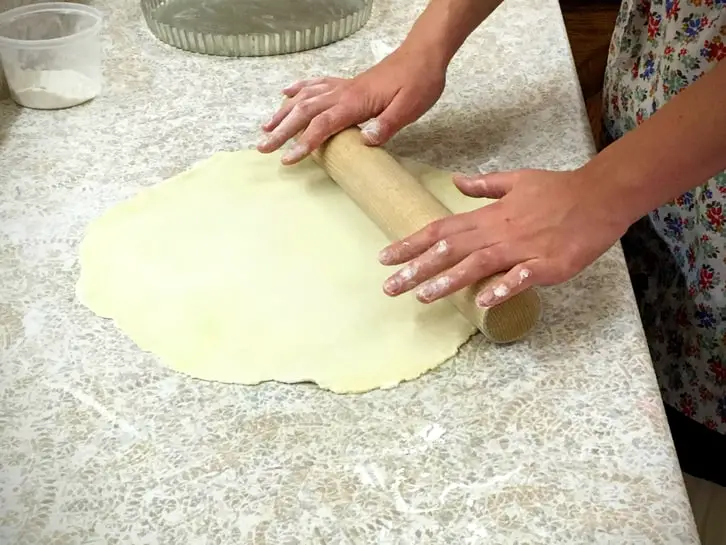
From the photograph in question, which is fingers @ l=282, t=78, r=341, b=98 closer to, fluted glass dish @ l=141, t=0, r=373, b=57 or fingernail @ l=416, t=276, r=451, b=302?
fluted glass dish @ l=141, t=0, r=373, b=57

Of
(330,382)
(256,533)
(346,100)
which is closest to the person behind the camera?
(256,533)

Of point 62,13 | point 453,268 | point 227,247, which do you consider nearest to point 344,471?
point 453,268

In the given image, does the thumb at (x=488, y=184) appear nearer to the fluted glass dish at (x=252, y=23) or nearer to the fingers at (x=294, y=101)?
the fingers at (x=294, y=101)

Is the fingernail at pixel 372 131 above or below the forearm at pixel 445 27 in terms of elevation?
below

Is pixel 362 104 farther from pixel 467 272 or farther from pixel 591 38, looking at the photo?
pixel 591 38

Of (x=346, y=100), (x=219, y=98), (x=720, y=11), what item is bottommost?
(x=219, y=98)

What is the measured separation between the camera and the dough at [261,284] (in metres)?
0.70

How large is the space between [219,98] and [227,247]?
1.16ft

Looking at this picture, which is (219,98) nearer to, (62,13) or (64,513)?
(62,13)

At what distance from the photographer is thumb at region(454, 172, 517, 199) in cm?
76

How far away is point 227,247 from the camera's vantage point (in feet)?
2.69

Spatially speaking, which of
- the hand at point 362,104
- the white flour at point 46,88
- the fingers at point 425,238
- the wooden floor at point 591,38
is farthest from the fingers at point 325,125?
the wooden floor at point 591,38

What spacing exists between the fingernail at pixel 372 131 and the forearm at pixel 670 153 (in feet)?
0.87

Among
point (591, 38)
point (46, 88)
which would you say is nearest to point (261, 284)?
point (46, 88)
